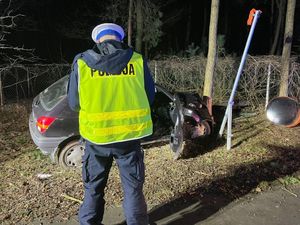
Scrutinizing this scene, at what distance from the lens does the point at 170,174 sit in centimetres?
512

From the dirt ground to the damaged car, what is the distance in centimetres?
24

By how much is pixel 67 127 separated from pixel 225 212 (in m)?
2.56

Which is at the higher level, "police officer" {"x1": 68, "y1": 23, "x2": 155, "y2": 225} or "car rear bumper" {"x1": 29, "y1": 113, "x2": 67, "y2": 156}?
"police officer" {"x1": 68, "y1": 23, "x2": 155, "y2": 225}

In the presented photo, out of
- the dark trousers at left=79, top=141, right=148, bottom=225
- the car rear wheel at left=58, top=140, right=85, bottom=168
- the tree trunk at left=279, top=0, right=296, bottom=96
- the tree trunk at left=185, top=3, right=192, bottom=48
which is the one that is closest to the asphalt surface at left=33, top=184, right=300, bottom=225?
the dark trousers at left=79, top=141, right=148, bottom=225

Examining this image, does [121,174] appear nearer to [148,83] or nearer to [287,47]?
[148,83]

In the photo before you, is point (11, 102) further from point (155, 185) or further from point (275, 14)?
point (275, 14)

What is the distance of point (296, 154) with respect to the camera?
6.10 meters

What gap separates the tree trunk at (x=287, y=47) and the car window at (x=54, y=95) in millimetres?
4957

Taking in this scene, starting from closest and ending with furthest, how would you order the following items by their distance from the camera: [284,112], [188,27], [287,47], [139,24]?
1. [284,112]
2. [287,47]
3. [139,24]
4. [188,27]

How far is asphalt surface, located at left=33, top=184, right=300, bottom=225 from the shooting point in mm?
3918

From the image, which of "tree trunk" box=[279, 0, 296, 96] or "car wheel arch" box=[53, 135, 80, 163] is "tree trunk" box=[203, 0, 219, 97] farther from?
"car wheel arch" box=[53, 135, 80, 163]

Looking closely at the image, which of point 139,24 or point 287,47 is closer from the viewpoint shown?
point 287,47

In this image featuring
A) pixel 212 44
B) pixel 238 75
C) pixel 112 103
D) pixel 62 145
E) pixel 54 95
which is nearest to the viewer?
pixel 112 103

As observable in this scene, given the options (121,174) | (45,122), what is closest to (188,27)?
(45,122)
